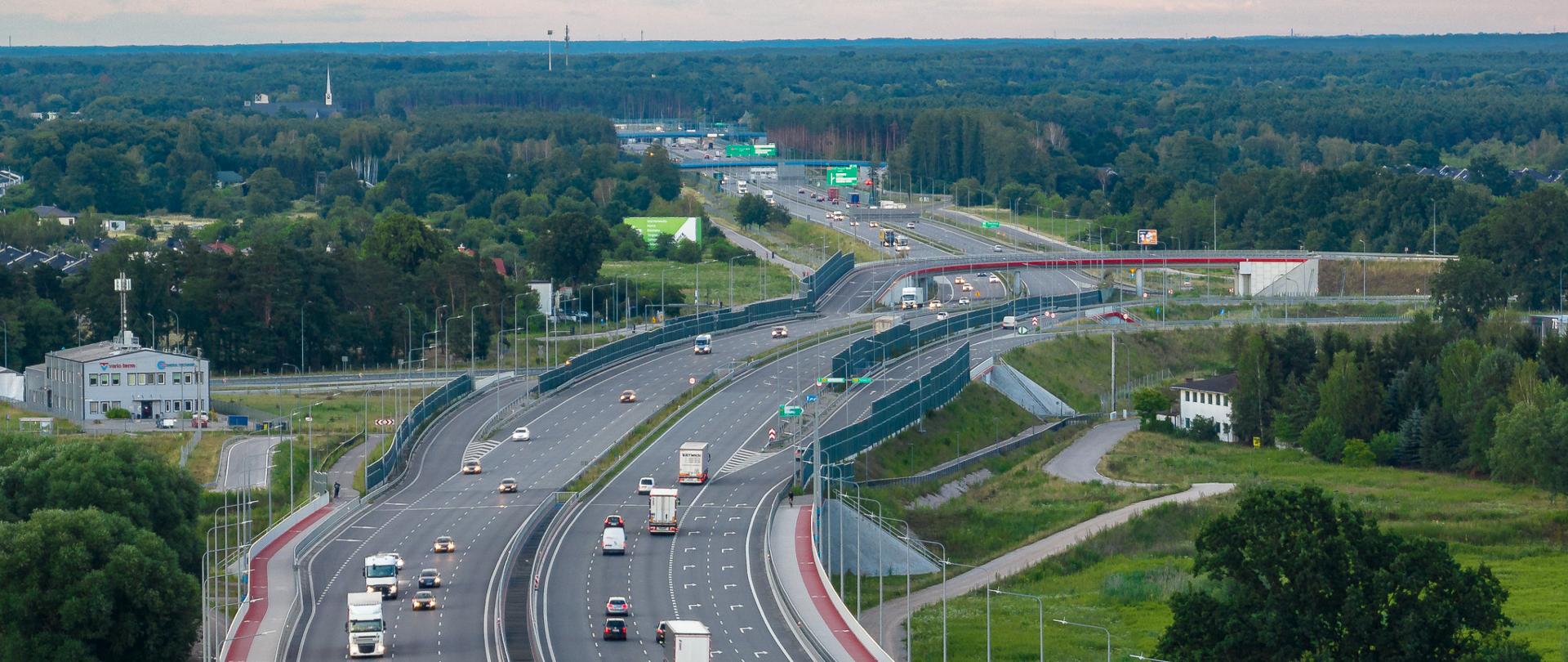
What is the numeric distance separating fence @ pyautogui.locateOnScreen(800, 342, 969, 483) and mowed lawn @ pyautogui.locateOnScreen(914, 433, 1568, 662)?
→ 32.4 ft

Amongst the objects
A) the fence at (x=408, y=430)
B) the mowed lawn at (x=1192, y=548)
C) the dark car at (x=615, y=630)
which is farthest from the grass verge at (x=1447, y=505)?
the fence at (x=408, y=430)

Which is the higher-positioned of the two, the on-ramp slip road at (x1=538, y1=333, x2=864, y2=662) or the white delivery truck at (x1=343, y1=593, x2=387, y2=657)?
the white delivery truck at (x1=343, y1=593, x2=387, y2=657)

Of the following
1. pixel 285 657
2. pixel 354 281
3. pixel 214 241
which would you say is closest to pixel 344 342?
pixel 354 281

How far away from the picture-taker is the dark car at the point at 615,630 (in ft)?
204

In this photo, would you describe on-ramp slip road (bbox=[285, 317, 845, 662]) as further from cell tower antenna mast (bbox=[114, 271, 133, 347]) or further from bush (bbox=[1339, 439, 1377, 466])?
bush (bbox=[1339, 439, 1377, 466])

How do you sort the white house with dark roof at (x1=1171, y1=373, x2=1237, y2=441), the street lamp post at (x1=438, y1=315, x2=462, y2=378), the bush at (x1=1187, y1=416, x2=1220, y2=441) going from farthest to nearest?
the street lamp post at (x1=438, y1=315, x2=462, y2=378) → the white house with dark roof at (x1=1171, y1=373, x2=1237, y2=441) → the bush at (x1=1187, y1=416, x2=1220, y2=441)

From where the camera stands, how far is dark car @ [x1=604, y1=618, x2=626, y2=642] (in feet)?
204

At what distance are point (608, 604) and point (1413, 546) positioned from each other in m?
22.7

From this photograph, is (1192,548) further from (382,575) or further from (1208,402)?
(1208,402)

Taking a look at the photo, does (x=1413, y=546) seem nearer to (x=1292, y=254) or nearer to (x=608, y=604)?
(x=608, y=604)

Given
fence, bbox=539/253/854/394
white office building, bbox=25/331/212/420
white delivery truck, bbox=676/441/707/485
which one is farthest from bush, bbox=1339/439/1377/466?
white office building, bbox=25/331/212/420

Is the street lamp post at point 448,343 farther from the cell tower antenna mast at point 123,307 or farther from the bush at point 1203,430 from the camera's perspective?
the bush at point 1203,430

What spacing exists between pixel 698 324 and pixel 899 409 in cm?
3121

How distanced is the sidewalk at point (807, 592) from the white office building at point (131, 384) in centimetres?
4195
